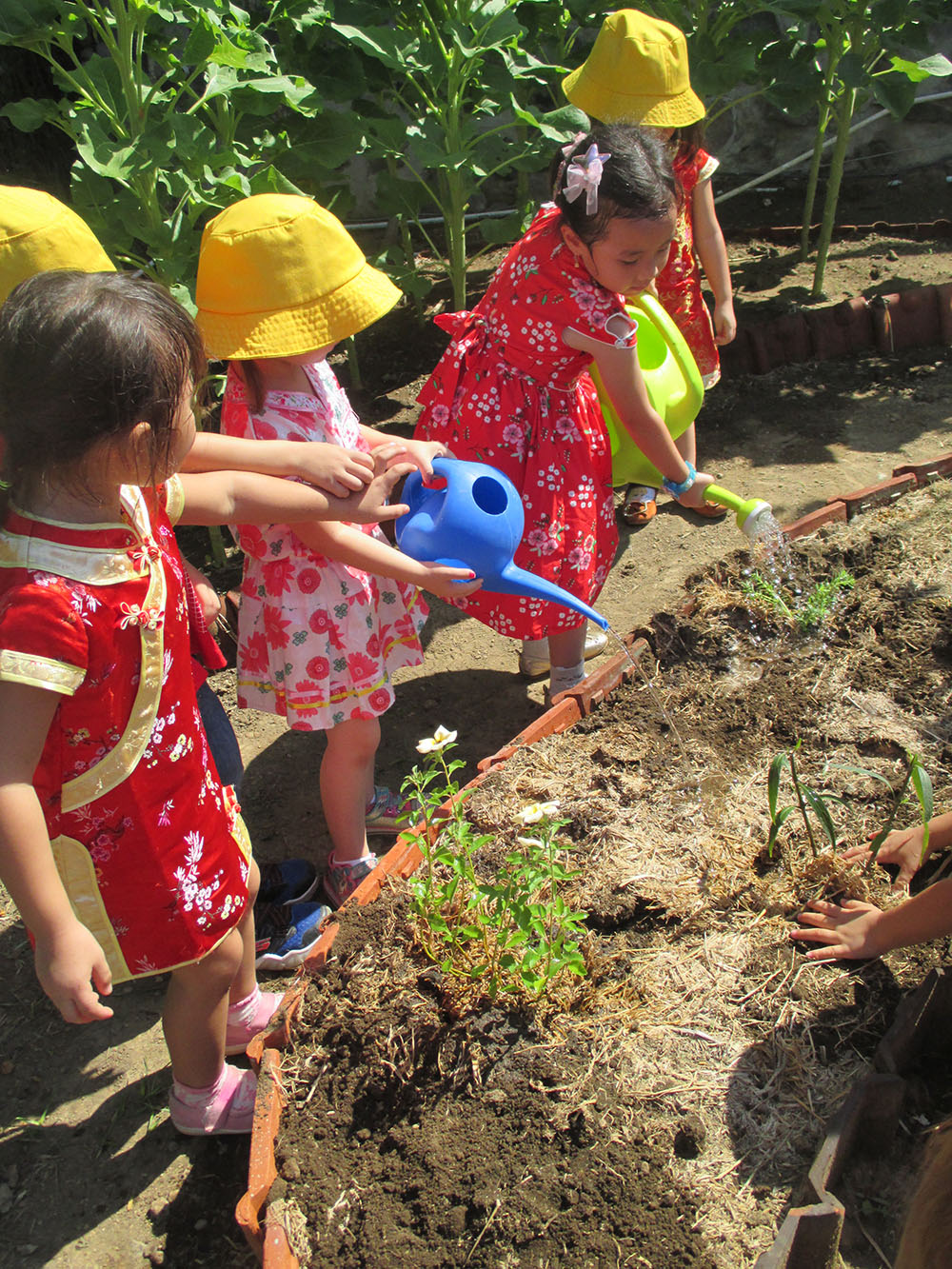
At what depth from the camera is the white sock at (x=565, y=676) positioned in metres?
2.82

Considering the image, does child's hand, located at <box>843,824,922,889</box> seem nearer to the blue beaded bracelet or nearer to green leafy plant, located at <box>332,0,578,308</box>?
the blue beaded bracelet

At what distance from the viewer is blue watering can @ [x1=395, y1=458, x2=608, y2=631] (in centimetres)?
200

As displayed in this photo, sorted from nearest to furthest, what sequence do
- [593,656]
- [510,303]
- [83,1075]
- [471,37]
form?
[83,1075] → [510,303] → [593,656] → [471,37]

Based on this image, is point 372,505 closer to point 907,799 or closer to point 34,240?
point 34,240

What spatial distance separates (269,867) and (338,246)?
137 centimetres

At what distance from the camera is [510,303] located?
2512mm

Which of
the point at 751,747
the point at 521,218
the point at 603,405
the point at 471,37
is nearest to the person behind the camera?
the point at 751,747

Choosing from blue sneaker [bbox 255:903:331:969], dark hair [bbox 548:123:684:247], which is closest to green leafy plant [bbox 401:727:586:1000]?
blue sneaker [bbox 255:903:331:969]

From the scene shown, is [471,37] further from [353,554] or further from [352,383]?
[353,554]

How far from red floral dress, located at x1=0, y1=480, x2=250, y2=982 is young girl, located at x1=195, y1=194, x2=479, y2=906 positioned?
417 mm

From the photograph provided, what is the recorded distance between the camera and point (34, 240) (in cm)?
174

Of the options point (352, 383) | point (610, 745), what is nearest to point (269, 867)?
point (610, 745)

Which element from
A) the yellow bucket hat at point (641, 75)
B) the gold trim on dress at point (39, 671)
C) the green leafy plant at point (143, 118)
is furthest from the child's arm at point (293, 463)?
the yellow bucket hat at point (641, 75)

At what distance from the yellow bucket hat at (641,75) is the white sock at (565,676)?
5.17 ft
